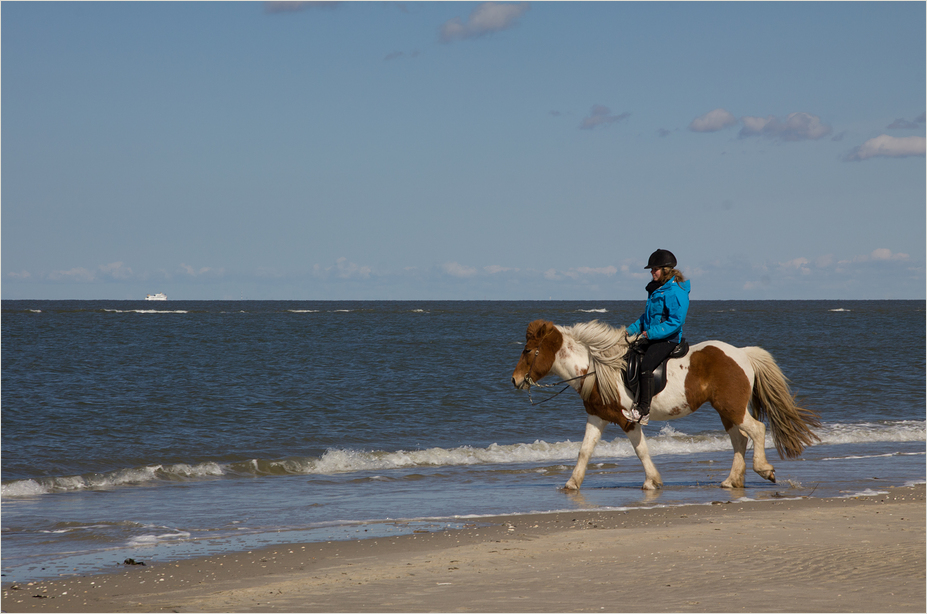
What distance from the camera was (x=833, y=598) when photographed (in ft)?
16.5

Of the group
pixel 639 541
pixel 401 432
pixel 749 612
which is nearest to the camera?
pixel 749 612

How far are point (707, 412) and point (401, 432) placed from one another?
7.34 meters

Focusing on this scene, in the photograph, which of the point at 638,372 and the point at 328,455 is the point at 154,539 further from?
the point at 328,455

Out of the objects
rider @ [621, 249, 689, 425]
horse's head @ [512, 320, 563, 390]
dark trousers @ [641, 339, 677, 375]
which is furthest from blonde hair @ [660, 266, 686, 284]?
horse's head @ [512, 320, 563, 390]

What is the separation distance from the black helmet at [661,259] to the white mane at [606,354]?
2.67ft

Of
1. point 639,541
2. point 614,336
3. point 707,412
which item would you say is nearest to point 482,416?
point 707,412

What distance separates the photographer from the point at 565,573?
5.95m

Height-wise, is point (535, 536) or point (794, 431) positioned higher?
point (794, 431)

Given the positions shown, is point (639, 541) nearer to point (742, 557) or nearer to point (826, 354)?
point (742, 557)

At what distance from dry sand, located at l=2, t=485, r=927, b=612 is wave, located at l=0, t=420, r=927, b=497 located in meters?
5.67

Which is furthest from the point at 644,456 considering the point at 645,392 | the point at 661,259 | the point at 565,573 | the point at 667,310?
the point at 565,573

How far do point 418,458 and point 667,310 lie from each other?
19.3 ft

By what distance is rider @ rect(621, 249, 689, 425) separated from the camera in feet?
30.5

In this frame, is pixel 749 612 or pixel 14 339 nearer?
pixel 749 612
